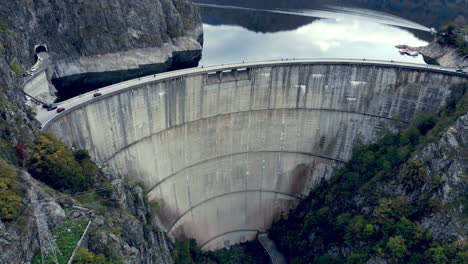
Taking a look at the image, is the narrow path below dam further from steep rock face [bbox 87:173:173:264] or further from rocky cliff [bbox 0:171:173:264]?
rocky cliff [bbox 0:171:173:264]

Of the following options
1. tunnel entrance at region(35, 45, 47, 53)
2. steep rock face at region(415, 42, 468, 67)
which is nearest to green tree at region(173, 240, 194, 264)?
tunnel entrance at region(35, 45, 47, 53)

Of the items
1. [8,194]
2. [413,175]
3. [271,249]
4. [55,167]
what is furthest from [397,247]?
[8,194]

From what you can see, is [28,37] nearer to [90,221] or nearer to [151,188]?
[151,188]

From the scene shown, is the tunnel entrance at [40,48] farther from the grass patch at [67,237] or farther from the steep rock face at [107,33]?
the grass patch at [67,237]

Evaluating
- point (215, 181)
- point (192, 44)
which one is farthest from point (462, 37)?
point (192, 44)

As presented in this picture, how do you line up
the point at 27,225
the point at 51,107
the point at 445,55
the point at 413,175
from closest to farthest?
the point at 27,225 → the point at 51,107 → the point at 413,175 → the point at 445,55

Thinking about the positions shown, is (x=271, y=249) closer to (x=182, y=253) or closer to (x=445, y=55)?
(x=182, y=253)
